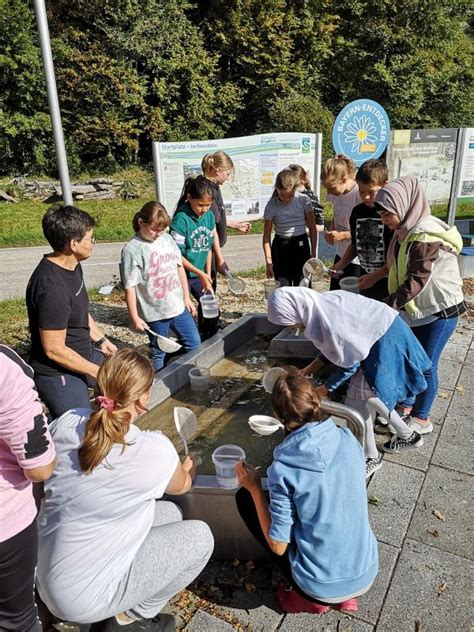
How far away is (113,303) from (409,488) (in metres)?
5.11

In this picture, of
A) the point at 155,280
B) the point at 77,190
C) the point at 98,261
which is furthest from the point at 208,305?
the point at 77,190

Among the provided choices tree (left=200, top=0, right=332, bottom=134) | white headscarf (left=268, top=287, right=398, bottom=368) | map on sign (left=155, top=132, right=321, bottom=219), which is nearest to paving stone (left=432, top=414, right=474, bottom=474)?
white headscarf (left=268, top=287, right=398, bottom=368)

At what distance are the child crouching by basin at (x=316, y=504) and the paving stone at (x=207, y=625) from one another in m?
0.40

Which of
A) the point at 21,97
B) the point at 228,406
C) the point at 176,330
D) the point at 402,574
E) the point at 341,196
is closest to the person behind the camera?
the point at 402,574

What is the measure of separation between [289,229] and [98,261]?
5.87 meters

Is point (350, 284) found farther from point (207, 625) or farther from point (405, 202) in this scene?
point (207, 625)

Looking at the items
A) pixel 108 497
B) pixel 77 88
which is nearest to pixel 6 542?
pixel 108 497

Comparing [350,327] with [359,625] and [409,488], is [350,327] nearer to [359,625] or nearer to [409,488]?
[409,488]

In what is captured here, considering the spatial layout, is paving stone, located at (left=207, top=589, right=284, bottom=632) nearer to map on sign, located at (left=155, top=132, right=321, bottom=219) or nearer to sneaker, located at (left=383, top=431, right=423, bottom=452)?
sneaker, located at (left=383, top=431, right=423, bottom=452)

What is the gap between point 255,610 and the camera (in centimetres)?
236

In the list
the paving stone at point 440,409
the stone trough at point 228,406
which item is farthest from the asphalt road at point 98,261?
the paving stone at point 440,409

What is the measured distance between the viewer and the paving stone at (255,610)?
2.29 metres

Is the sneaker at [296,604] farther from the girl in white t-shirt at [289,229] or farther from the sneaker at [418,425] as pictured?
the girl in white t-shirt at [289,229]

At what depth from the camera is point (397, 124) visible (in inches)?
926
